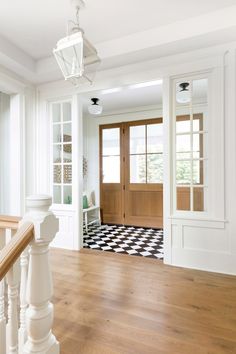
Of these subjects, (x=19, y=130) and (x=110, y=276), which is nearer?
(x=110, y=276)

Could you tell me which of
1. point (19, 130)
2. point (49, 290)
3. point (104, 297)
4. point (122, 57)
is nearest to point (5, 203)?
point (19, 130)

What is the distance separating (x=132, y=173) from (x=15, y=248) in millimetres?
4446

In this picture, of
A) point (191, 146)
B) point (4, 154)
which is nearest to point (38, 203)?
point (191, 146)

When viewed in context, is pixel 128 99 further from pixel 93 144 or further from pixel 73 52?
pixel 73 52

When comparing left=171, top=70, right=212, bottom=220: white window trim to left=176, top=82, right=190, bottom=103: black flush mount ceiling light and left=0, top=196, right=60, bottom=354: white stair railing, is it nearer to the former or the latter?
left=176, top=82, right=190, bottom=103: black flush mount ceiling light

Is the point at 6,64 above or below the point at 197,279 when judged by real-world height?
above

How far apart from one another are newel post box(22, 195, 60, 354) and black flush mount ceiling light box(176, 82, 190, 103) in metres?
2.46

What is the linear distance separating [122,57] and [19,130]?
1.90m

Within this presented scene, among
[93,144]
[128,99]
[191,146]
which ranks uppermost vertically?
[128,99]

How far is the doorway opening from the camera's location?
16.0 ft

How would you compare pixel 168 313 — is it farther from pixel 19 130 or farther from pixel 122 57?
pixel 19 130

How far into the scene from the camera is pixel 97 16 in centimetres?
242

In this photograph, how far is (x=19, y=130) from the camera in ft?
11.5

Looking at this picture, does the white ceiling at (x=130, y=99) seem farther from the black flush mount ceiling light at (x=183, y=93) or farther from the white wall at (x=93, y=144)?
the black flush mount ceiling light at (x=183, y=93)
